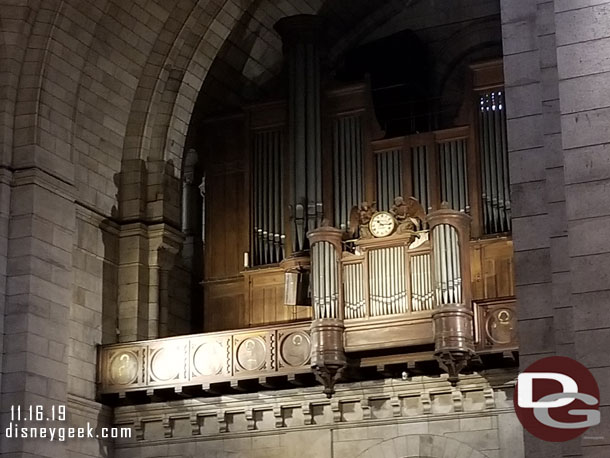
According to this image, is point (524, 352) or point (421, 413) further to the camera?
point (421, 413)

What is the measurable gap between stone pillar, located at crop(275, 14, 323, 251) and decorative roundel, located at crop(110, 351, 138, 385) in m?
2.97

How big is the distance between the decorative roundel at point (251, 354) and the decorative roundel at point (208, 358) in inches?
12.8

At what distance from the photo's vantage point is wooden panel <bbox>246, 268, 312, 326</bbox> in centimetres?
1953

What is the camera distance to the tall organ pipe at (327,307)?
57.7 feet

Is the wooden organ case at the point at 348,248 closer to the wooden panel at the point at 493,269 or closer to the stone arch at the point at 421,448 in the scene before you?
the wooden panel at the point at 493,269

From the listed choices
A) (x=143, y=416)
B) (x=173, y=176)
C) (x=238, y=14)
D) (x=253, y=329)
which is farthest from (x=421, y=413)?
(x=238, y=14)

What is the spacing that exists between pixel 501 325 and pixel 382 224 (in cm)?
228

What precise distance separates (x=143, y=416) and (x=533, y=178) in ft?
30.6

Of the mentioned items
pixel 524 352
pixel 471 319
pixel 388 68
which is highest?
pixel 388 68

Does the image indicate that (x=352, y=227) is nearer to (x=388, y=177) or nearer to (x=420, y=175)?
(x=388, y=177)

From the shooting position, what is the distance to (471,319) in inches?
678

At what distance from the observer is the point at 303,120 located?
20.2m

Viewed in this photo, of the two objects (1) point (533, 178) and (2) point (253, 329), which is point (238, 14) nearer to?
(2) point (253, 329)

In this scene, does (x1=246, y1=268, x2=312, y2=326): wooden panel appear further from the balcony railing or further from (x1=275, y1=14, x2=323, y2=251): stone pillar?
the balcony railing
